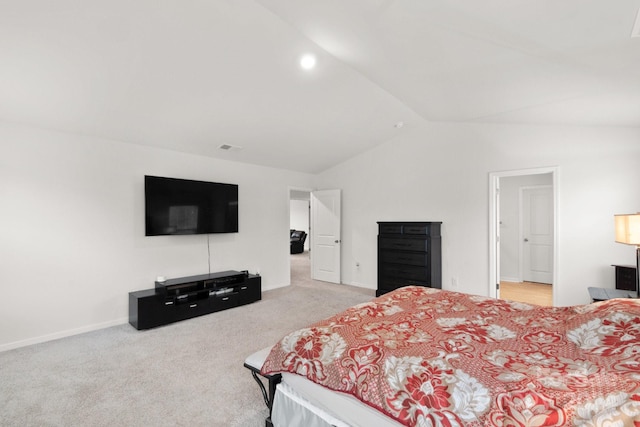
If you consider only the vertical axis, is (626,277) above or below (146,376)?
above

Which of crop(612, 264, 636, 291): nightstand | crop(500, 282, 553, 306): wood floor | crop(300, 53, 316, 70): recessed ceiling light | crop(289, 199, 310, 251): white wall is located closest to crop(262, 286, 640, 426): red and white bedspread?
crop(612, 264, 636, 291): nightstand

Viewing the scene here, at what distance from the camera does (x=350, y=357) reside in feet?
4.97

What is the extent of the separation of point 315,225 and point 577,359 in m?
5.18

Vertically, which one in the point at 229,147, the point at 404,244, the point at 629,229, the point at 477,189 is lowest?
the point at 404,244

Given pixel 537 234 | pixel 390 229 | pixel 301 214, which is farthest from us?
pixel 301 214

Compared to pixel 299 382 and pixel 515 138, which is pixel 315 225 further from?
pixel 299 382

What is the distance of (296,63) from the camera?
3041 millimetres

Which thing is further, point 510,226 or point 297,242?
point 297,242

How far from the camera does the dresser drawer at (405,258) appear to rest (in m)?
4.60

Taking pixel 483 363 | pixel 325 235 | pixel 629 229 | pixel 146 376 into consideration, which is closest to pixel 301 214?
pixel 325 235

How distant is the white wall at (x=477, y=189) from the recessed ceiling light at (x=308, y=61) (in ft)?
8.21

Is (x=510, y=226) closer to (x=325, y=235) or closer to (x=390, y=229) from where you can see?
(x=390, y=229)

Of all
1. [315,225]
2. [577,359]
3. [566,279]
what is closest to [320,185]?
[315,225]

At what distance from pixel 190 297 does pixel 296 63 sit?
3124 mm
